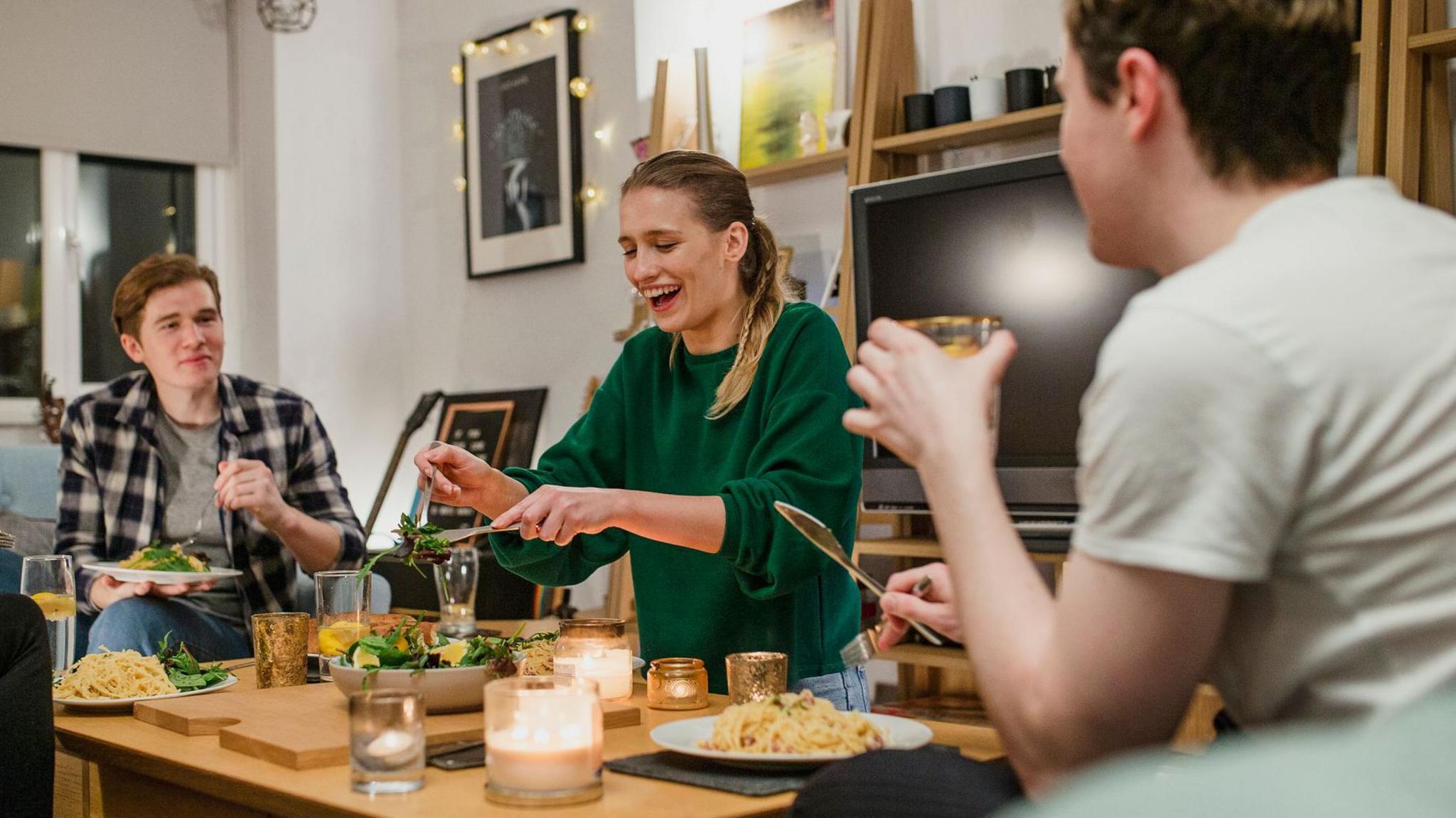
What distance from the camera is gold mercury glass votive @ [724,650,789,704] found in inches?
60.6

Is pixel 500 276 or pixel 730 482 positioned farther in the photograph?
pixel 500 276

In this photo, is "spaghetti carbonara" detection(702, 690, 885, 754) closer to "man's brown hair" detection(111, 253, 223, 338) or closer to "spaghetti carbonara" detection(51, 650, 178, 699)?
"spaghetti carbonara" detection(51, 650, 178, 699)

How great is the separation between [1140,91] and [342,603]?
1.47 m

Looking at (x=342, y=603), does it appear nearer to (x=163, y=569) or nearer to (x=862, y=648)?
(x=163, y=569)

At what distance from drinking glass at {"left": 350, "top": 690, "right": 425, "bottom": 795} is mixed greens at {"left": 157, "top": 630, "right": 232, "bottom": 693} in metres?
0.71

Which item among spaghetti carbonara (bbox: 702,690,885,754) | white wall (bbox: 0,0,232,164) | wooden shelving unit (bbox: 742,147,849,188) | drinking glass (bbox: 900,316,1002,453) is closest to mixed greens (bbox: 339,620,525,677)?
spaghetti carbonara (bbox: 702,690,885,754)

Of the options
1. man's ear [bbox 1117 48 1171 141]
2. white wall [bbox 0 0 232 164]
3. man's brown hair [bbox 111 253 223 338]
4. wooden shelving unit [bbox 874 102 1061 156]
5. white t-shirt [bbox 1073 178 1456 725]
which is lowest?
white t-shirt [bbox 1073 178 1456 725]

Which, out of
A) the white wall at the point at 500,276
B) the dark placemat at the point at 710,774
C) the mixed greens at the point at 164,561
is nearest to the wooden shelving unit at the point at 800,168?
the white wall at the point at 500,276

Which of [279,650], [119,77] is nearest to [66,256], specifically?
[119,77]

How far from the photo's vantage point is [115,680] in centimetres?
180

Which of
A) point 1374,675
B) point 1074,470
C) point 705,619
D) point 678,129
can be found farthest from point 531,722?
point 678,129

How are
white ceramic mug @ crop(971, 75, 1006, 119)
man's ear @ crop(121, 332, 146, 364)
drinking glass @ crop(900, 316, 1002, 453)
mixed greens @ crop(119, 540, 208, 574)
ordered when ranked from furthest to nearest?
white ceramic mug @ crop(971, 75, 1006, 119)
man's ear @ crop(121, 332, 146, 364)
mixed greens @ crop(119, 540, 208, 574)
drinking glass @ crop(900, 316, 1002, 453)

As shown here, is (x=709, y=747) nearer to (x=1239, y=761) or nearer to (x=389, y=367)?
(x=1239, y=761)

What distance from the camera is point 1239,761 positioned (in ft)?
1.91
